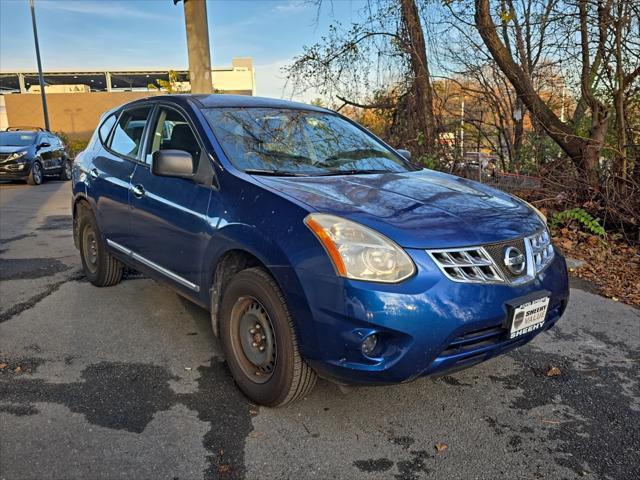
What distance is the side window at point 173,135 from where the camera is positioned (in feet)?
11.6

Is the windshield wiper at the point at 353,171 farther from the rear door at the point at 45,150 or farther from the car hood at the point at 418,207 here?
the rear door at the point at 45,150

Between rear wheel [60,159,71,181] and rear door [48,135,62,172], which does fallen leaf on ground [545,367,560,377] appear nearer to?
rear door [48,135,62,172]

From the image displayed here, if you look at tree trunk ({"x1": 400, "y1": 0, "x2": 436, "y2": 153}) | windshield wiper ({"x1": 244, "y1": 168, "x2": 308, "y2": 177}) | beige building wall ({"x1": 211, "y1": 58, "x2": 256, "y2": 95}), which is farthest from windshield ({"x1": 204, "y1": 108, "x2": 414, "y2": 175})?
beige building wall ({"x1": 211, "y1": 58, "x2": 256, "y2": 95})

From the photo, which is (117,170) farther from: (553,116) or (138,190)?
(553,116)

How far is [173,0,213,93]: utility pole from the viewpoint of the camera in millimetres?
7781

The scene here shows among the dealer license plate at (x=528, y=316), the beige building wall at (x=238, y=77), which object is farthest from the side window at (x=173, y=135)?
the beige building wall at (x=238, y=77)

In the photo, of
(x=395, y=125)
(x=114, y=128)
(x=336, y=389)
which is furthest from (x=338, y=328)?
(x=395, y=125)

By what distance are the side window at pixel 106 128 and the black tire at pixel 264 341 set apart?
103 inches

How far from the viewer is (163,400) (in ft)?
9.80

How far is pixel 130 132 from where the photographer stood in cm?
438

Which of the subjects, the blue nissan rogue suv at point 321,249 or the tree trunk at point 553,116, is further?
the tree trunk at point 553,116

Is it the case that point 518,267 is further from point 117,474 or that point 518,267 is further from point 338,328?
point 117,474

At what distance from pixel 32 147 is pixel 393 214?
14883 mm

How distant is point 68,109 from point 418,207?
47701 mm
